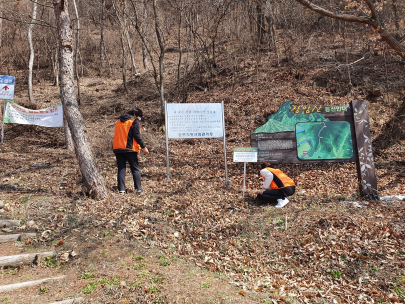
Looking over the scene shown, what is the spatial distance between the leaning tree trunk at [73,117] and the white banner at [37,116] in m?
5.94

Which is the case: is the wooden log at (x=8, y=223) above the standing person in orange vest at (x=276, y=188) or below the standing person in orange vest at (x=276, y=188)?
below

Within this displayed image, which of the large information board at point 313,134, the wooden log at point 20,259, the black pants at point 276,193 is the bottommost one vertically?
the wooden log at point 20,259

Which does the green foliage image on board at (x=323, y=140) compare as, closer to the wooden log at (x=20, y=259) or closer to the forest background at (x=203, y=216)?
the forest background at (x=203, y=216)

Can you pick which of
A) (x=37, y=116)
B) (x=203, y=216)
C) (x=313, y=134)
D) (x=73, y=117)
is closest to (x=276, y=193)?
(x=203, y=216)

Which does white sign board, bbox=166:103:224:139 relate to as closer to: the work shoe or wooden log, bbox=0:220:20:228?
the work shoe

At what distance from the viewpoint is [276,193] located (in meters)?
6.78

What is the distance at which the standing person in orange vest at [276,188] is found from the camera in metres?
6.69

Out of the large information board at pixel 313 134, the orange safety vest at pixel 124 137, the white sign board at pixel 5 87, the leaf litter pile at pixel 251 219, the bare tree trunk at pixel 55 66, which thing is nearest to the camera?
the leaf litter pile at pixel 251 219

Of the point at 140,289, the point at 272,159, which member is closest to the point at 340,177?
the point at 272,159

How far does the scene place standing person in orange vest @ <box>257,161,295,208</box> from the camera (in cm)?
669

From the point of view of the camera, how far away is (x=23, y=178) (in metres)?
7.68

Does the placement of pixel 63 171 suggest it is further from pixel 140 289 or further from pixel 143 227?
pixel 140 289

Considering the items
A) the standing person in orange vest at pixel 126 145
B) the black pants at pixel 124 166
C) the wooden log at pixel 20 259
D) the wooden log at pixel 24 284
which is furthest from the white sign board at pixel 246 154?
the wooden log at pixel 24 284

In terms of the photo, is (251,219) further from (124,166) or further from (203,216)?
(124,166)
